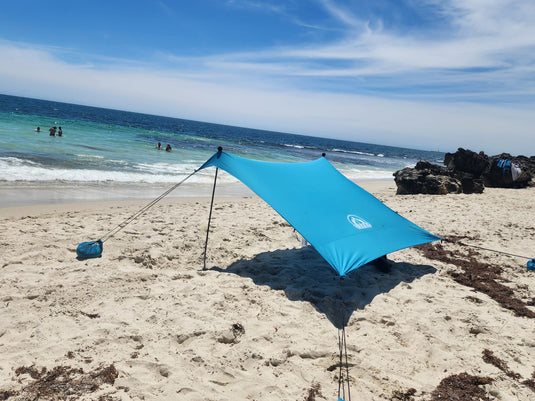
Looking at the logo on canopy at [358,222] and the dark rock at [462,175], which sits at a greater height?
the dark rock at [462,175]

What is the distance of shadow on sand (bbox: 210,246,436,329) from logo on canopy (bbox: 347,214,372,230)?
0.76 metres

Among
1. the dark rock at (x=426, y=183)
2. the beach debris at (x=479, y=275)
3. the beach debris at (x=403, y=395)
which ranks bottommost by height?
the beach debris at (x=403, y=395)

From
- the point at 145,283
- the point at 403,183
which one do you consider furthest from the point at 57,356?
the point at 403,183

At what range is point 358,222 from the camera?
4.82m

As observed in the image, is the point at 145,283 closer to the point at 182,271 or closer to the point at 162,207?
the point at 182,271

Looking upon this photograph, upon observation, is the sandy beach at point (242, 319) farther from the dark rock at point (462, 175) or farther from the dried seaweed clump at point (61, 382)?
the dark rock at point (462, 175)

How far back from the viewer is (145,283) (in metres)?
4.27

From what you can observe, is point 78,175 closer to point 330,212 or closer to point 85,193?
point 85,193

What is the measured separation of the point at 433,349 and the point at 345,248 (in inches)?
56.8

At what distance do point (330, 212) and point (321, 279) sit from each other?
99 centimetres

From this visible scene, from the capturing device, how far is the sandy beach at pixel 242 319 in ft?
9.07

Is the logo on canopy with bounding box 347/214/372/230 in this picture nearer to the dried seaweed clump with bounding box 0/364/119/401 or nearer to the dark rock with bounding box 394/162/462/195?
the dried seaweed clump with bounding box 0/364/119/401

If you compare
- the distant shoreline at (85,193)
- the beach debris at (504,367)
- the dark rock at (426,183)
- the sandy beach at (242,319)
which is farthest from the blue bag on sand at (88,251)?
the dark rock at (426,183)

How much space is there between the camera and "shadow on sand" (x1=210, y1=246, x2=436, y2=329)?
411cm
